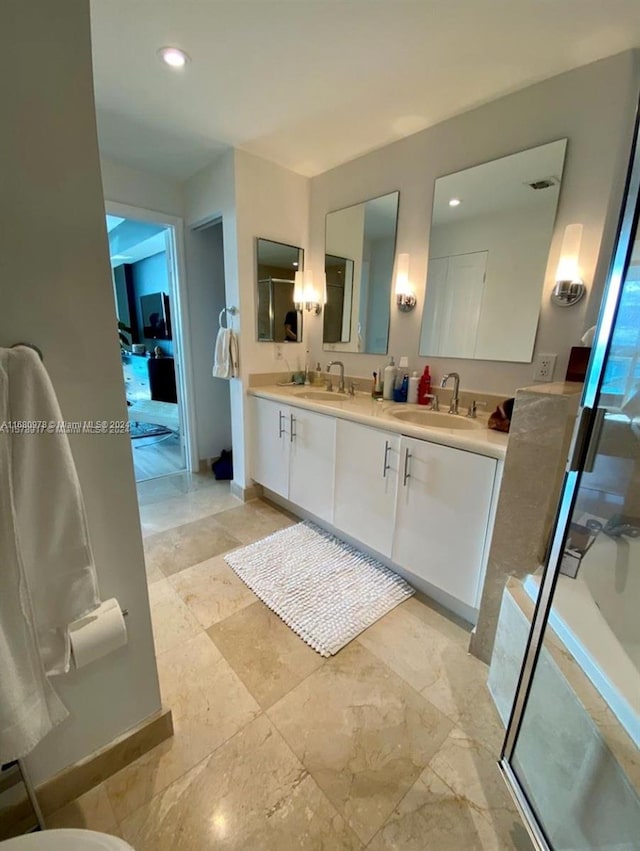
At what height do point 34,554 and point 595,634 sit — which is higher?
point 34,554

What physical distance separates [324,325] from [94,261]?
2.09 meters

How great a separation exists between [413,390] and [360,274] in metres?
0.97

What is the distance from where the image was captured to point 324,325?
2.77 metres

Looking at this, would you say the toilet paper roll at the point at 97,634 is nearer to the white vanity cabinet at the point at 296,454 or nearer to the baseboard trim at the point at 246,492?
the white vanity cabinet at the point at 296,454

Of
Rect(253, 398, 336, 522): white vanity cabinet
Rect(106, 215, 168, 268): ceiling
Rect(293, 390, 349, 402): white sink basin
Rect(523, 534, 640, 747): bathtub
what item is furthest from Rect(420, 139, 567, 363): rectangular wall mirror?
Rect(106, 215, 168, 268): ceiling

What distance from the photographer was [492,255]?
1.87m

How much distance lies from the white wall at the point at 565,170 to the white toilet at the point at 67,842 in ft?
6.96

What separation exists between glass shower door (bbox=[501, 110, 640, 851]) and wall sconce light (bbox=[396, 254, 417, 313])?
1282 millimetres

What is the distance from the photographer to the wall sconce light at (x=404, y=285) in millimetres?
2187

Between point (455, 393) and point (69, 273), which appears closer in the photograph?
point (69, 273)

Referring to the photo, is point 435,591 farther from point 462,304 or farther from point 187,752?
point 462,304

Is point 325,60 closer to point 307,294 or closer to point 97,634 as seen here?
point 307,294

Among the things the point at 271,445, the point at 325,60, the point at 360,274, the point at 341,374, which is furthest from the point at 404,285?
the point at 271,445

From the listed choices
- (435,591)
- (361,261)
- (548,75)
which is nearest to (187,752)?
(435,591)
